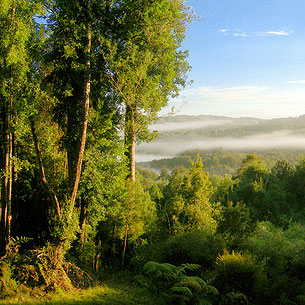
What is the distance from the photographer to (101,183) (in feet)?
41.2

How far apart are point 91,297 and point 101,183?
197 inches

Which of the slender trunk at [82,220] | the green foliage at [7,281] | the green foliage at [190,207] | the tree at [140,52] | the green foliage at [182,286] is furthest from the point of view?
the green foliage at [190,207]

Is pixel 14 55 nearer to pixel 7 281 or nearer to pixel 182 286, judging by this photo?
pixel 7 281

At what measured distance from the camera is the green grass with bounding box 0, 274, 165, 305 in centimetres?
815

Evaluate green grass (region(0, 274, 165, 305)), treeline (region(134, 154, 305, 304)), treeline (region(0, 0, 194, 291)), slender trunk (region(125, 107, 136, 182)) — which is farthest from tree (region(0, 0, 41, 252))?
treeline (region(134, 154, 305, 304))

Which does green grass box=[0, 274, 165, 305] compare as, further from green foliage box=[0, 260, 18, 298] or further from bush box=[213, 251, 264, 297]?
bush box=[213, 251, 264, 297]

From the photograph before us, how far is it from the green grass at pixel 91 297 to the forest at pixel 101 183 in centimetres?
4

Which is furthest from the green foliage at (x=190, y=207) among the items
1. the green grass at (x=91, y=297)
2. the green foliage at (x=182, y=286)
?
the green foliage at (x=182, y=286)

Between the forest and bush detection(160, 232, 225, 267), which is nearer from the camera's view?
the forest

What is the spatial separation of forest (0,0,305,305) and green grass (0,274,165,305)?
0.15 ft

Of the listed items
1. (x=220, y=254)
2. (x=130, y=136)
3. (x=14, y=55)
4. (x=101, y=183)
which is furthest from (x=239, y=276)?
(x=14, y=55)

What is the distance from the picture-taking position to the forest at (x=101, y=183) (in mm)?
9078

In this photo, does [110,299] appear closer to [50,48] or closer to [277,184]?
[50,48]

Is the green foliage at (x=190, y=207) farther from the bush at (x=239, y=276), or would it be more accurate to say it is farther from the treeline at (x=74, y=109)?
the bush at (x=239, y=276)
